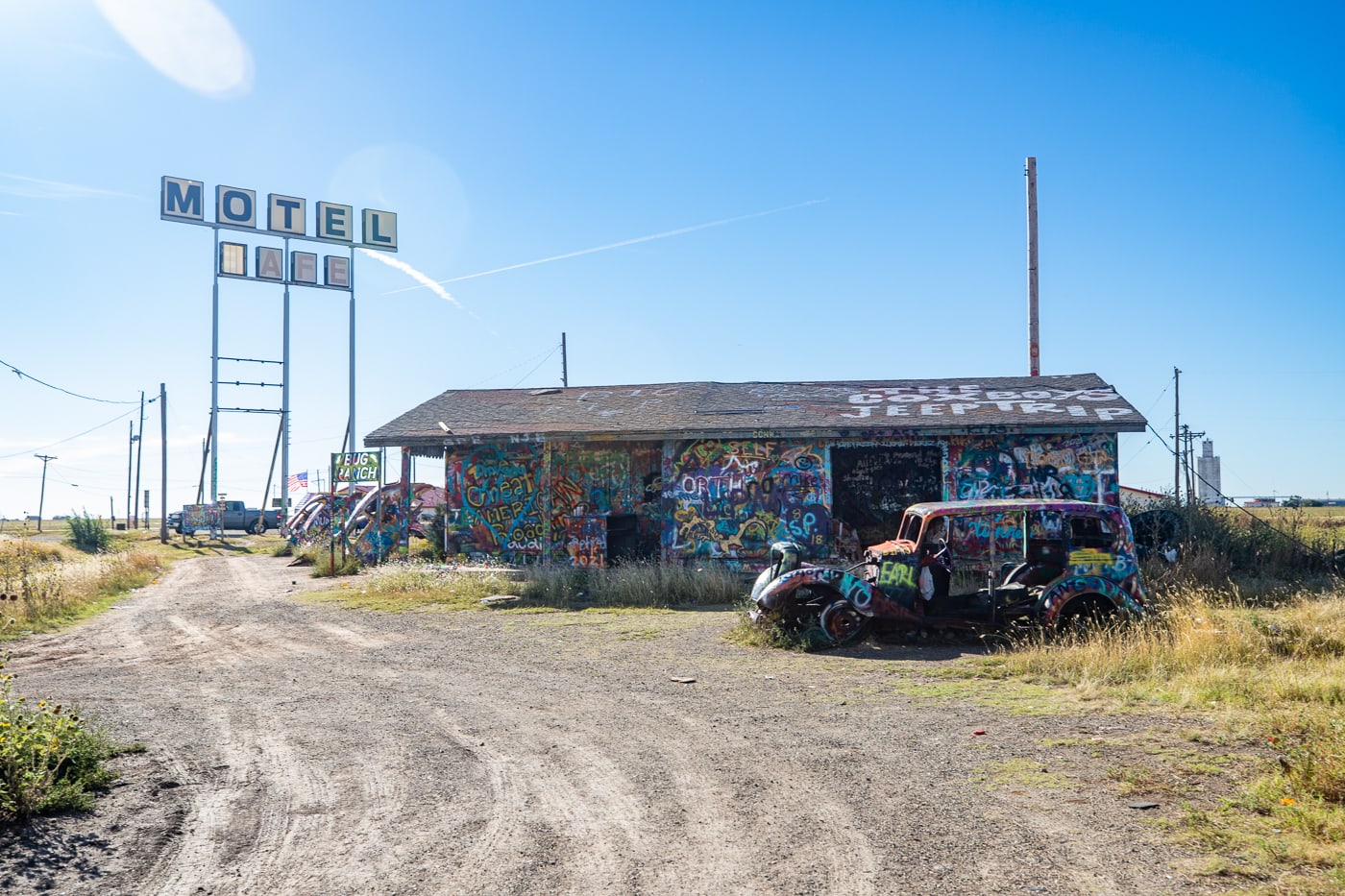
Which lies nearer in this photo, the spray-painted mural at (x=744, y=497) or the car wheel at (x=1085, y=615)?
the car wheel at (x=1085, y=615)

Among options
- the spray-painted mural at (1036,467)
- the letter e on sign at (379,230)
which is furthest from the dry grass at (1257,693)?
the letter e on sign at (379,230)

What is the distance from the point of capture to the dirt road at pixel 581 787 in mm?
4328

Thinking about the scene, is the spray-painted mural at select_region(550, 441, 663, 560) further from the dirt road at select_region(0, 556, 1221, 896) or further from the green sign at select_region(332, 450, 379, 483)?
the dirt road at select_region(0, 556, 1221, 896)

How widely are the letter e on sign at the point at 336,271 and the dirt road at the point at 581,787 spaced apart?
125ft

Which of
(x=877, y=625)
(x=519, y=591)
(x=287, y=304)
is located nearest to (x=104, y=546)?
(x=287, y=304)

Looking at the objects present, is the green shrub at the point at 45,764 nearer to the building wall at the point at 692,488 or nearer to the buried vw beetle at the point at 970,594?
the buried vw beetle at the point at 970,594

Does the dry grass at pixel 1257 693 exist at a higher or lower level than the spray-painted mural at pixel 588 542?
lower

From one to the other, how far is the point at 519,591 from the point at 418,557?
5529 millimetres

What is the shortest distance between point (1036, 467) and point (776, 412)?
4900 mm

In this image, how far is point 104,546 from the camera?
34156mm

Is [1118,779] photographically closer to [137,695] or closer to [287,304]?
[137,695]

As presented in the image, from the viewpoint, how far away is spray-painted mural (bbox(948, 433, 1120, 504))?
Answer: 17078mm

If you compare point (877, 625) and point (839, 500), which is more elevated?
point (839, 500)

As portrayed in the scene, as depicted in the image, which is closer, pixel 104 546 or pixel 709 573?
pixel 709 573
